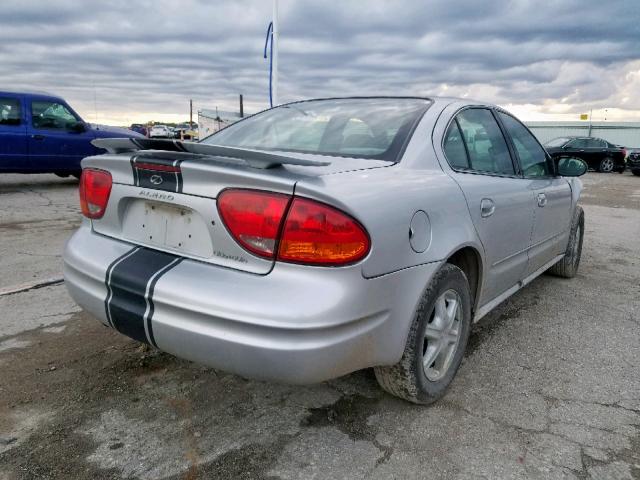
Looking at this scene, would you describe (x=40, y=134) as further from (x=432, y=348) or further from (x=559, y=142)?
(x=559, y=142)

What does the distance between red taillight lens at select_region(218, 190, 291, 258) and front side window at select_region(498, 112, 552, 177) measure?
2.17 m

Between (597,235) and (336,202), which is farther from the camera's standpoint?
(597,235)

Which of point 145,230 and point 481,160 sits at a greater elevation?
point 481,160

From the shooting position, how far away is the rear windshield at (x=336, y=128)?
98.3 inches

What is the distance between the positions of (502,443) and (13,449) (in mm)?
2001

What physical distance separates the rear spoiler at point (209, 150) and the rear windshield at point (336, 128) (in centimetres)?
40

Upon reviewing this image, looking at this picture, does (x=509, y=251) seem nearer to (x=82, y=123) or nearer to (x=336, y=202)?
(x=336, y=202)

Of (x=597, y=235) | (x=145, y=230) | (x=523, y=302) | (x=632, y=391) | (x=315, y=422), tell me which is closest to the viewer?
(x=145, y=230)

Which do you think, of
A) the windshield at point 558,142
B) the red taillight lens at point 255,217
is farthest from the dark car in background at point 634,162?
the red taillight lens at point 255,217

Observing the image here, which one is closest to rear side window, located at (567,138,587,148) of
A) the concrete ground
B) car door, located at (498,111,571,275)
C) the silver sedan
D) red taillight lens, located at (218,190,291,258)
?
car door, located at (498,111,571,275)

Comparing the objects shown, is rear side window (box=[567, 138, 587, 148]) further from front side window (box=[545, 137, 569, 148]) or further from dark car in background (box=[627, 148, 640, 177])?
dark car in background (box=[627, 148, 640, 177])

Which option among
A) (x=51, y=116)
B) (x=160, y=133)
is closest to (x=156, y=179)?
(x=51, y=116)

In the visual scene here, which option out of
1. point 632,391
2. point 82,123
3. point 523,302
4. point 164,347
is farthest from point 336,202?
point 82,123

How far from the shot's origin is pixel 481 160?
293cm
